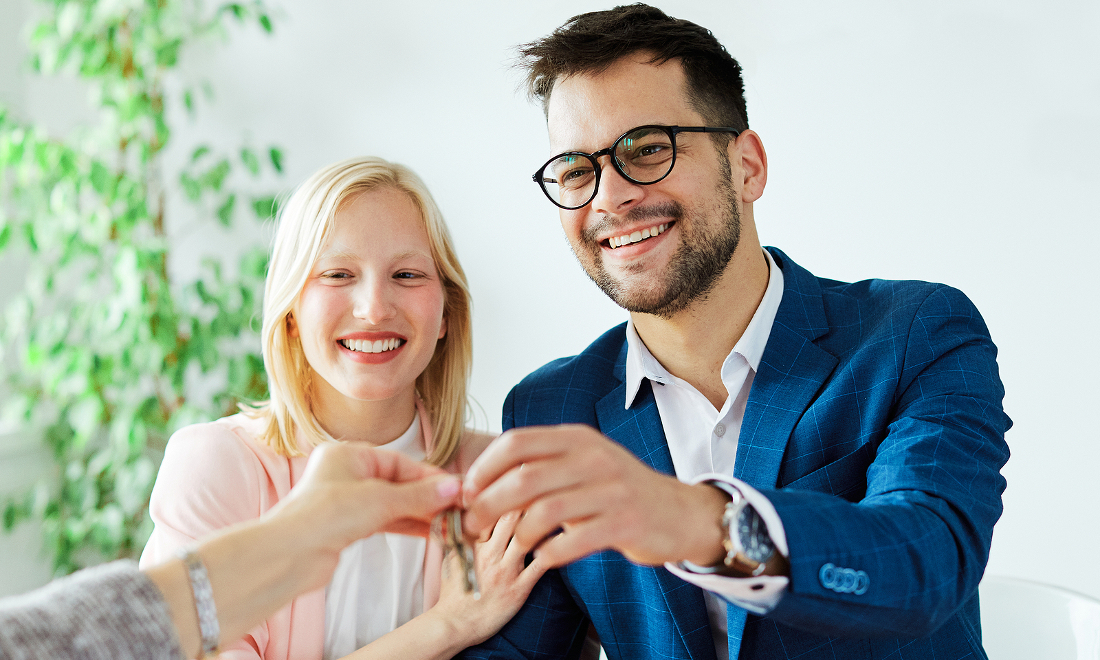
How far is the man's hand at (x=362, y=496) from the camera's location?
838mm

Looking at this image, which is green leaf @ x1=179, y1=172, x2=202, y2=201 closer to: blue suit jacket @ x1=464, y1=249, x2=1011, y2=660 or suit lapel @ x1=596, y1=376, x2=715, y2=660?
blue suit jacket @ x1=464, y1=249, x2=1011, y2=660

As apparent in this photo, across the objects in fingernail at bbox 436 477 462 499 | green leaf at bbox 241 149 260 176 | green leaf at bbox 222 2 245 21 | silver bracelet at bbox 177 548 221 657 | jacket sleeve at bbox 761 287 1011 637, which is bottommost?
jacket sleeve at bbox 761 287 1011 637

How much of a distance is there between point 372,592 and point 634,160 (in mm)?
894

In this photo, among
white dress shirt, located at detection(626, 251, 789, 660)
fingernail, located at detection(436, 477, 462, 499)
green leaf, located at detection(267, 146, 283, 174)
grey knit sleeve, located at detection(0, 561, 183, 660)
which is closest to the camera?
grey knit sleeve, located at detection(0, 561, 183, 660)

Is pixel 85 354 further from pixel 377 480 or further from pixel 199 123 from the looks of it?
pixel 377 480

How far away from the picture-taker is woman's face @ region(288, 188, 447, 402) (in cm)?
152

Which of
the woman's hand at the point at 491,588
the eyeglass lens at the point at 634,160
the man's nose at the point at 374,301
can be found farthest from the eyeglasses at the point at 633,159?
the woman's hand at the point at 491,588

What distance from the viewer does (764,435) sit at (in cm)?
134

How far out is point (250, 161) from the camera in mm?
2658

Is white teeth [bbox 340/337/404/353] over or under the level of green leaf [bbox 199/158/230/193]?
under

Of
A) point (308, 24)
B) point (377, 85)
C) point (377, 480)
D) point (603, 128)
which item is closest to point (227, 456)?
point (377, 480)

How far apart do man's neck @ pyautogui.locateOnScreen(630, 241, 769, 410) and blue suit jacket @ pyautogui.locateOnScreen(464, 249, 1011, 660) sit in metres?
0.08

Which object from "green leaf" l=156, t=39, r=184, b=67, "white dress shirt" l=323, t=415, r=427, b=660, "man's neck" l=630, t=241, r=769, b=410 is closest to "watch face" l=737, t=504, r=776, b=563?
"man's neck" l=630, t=241, r=769, b=410

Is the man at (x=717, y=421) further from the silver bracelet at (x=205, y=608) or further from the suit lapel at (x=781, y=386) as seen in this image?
the silver bracelet at (x=205, y=608)
